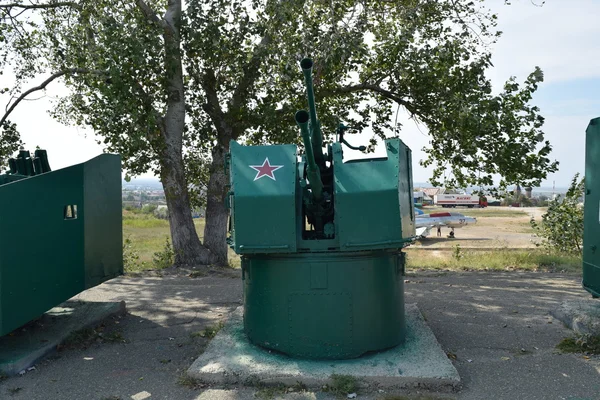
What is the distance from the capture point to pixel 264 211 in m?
5.16

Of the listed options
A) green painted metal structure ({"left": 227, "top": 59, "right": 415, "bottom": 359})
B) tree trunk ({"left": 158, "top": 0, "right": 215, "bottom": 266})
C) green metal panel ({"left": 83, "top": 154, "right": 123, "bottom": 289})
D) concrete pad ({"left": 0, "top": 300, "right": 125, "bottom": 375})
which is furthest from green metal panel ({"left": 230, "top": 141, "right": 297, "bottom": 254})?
tree trunk ({"left": 158, "top": 0, "right": 215, "bottom": 266})

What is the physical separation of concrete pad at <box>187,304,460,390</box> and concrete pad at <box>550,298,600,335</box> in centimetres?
179

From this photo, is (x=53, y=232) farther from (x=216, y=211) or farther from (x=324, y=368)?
(x=216, y=211)

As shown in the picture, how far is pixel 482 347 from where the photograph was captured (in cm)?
603

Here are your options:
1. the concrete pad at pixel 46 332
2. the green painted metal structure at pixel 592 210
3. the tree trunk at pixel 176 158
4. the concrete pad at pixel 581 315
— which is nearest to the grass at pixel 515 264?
the concrete pad at pixel 581 315

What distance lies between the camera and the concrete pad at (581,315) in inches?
243

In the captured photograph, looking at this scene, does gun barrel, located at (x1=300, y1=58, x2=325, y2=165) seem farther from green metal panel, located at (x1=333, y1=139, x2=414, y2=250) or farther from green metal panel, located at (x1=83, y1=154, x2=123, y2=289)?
green metal panel, located at (x1=83, y1=154, x2=123, y2=289)

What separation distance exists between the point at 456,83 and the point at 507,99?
100 centimetres

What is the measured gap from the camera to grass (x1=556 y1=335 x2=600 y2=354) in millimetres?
5762

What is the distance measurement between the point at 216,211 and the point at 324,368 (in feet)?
25.4

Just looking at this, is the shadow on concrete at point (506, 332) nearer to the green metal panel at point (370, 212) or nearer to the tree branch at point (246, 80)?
the green metal panel at point (370, 212)

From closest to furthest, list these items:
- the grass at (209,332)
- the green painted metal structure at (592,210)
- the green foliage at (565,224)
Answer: the green painted metal structure at (592,210) < the grass at (209,332) < the green foliage at (565,224)

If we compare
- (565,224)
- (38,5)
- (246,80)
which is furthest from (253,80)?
(565,224)

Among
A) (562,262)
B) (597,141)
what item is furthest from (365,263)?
(562,262)
